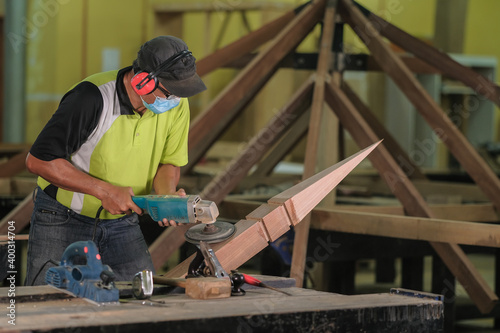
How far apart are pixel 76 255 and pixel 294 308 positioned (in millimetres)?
626

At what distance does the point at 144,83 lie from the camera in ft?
9.02

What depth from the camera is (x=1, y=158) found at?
22.5ft

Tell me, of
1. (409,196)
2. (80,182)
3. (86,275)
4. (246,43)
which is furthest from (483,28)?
(86,275)

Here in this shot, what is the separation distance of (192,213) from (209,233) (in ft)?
0.44

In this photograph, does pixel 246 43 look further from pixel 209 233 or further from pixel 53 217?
pixel 209 233

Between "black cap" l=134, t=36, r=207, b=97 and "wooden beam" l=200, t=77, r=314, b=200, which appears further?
"wooden beam" l=200, t=77, r=314, b=200

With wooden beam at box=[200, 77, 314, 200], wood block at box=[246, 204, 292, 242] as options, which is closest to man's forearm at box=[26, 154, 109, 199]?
wood block at box=[246, 204, 292, 242]

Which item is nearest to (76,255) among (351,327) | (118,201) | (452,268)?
(118,201)

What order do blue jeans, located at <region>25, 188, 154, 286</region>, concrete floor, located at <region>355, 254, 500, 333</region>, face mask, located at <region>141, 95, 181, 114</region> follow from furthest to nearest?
concrete floor, located at <region>355, 254, 500, 333</region> < blue jeans, located at <region>25, 188, 154, 286</region> < face mask, located at <region>141, 95, 181, 114</region>

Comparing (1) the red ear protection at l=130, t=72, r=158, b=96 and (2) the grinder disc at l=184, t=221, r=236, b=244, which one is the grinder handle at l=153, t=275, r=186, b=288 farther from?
(1) the red ear protection at l=130, t=72, r=158, b=96

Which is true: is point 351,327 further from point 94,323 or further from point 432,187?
point 432,187

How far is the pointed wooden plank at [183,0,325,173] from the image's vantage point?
15.3 ft

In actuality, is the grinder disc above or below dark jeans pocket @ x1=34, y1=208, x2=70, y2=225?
below

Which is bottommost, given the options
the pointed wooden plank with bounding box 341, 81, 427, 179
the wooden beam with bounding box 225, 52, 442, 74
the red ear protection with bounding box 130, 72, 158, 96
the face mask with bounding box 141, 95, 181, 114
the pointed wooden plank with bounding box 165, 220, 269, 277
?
the pointed wooden plank with bounding box 165, 220, 269, 277
